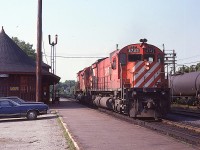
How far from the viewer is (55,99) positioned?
45.9 meters

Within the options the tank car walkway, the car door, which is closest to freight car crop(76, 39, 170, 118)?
the tank car walkway

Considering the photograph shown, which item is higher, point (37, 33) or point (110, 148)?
point (37, 33)

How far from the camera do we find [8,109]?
69.3 feet

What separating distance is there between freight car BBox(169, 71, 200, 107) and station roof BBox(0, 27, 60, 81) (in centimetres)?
1270

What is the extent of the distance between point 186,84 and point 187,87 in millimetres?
314

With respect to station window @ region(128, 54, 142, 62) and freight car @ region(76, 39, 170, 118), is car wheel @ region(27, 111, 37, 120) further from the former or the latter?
station window @ region(128, 54, 142, 62)

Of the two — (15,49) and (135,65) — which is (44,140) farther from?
(15,49)

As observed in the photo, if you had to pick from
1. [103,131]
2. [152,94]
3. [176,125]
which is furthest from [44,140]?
[152,94]

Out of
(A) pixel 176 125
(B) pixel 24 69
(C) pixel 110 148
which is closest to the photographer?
(C) pixel 110 148

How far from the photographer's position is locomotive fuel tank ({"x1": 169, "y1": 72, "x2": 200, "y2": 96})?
32.4 m

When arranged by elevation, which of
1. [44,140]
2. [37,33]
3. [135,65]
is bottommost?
[44,140]

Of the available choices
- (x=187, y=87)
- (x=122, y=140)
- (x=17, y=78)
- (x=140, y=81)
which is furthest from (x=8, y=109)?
(x=187, y=87)

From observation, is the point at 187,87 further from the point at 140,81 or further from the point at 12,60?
the point at 12,60

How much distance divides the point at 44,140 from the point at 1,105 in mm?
9409
